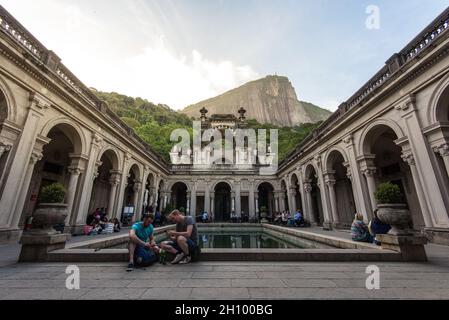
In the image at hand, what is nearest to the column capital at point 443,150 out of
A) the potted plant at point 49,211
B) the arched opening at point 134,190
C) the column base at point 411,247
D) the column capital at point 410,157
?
the column capital at point 410,157

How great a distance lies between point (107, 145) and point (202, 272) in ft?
37.0

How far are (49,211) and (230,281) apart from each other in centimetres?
432

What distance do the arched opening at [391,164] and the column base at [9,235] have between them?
49.1 feet

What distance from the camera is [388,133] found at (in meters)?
10.3

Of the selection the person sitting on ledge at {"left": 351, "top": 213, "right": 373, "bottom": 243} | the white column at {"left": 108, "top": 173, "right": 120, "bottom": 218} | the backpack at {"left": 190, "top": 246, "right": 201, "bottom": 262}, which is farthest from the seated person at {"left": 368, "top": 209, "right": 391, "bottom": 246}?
the white column at {"left": 108, "top": 173, "right": 120, "bottom": 218}

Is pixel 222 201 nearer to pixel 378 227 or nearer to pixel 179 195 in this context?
pixel 179 195

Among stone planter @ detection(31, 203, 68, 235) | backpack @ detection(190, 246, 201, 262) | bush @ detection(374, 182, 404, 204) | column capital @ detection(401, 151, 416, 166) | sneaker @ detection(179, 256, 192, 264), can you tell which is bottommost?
sneaker @ detection(179, 256, 192, 264)

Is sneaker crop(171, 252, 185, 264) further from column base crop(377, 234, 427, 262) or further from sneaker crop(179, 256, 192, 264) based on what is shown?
column base crop(377, 234, 427, 262)

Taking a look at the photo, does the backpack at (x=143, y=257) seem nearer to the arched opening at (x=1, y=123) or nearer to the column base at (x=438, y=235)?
the arched opening at (x=1, y=123)

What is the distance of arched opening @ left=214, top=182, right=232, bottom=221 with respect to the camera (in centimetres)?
2508

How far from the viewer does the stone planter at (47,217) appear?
4.33 metres

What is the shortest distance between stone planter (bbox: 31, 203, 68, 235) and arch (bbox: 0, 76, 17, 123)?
15.6ft

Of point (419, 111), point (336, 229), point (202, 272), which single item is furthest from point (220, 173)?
point (202, 272)
